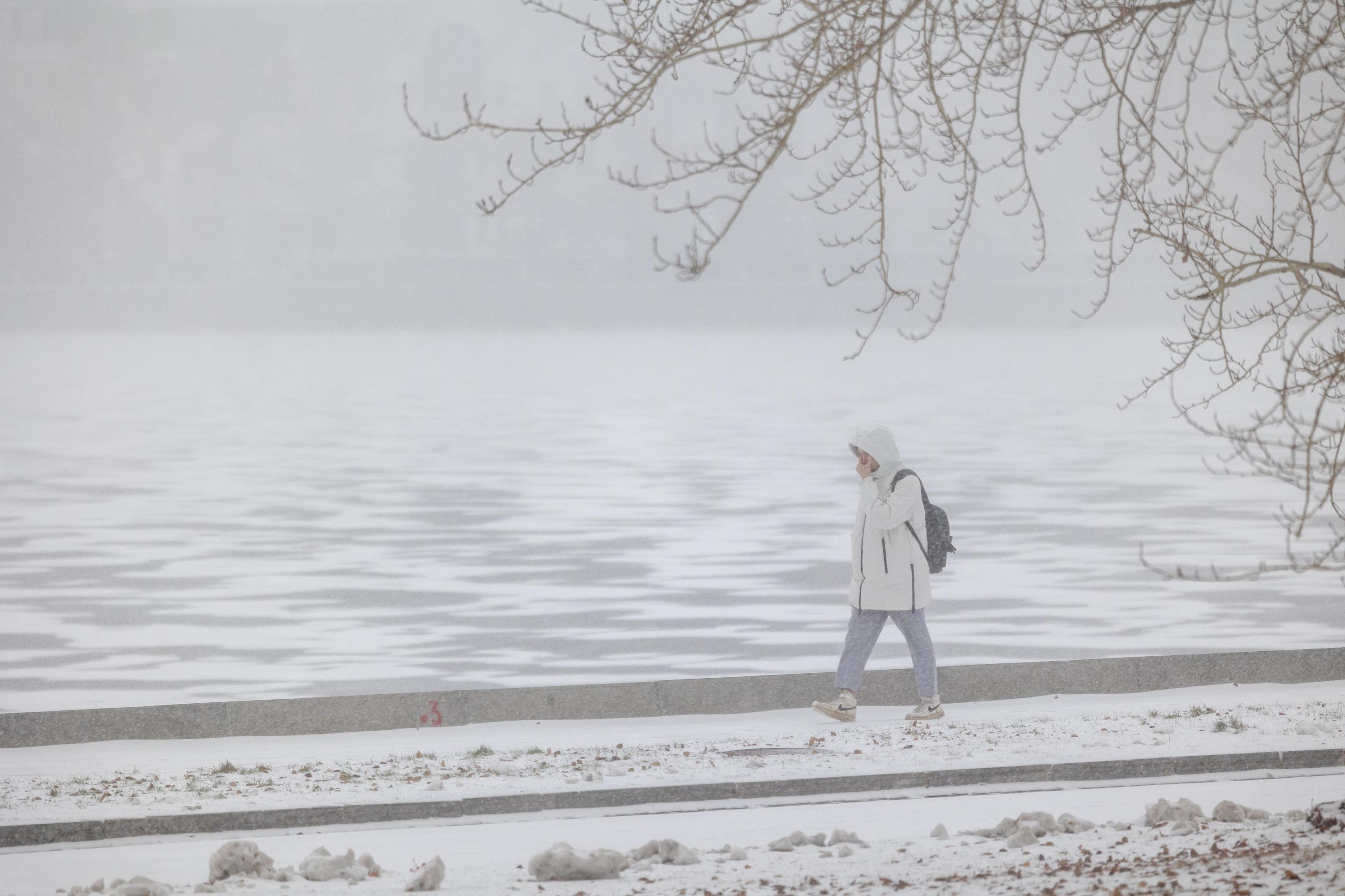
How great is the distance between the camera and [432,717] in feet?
32.1

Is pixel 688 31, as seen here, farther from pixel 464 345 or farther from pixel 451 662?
pixel 464 345

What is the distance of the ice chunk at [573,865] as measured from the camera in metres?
6.54

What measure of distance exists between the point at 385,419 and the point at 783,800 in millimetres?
36937

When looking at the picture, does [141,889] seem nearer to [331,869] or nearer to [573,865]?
[331,869]

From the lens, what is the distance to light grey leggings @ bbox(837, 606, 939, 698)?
9.99 meters

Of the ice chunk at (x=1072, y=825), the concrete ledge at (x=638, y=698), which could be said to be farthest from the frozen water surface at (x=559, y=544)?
the ice chunk at (x=1072, y=825)

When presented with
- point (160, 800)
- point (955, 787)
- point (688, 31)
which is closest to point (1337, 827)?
point (955, 787)

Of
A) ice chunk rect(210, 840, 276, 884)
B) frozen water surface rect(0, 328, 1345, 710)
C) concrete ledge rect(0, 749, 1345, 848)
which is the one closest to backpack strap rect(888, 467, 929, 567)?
concrete ledge rect(0, 749, 1345, 848)

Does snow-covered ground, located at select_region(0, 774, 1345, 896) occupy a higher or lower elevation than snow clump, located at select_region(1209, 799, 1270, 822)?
lower

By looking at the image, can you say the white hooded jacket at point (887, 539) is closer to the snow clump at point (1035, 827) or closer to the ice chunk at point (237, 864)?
the snow clump at point (1035, 827)

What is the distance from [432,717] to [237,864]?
123 inches

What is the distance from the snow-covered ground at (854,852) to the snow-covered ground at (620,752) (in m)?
0.30

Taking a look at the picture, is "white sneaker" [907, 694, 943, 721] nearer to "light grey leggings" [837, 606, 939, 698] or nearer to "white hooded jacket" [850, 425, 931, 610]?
"light grey leggings" [837, 606, 939, 698]

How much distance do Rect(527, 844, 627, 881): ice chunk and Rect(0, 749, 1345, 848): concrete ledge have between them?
4.56 ft
